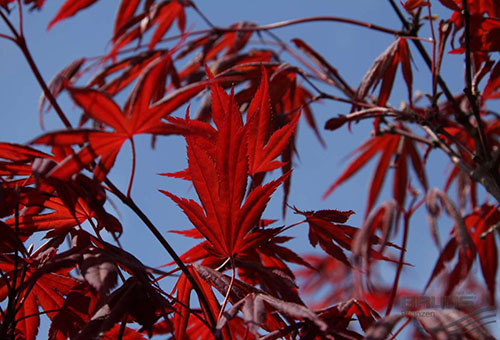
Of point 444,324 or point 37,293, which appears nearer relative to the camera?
point 444,324

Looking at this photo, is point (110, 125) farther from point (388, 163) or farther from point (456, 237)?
point (388, 163)

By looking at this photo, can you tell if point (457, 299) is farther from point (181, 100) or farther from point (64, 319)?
point (64, 319)

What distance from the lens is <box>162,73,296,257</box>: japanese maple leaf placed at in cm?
50

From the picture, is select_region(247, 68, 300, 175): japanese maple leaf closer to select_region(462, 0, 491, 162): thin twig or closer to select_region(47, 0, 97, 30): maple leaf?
select_region(462, 0, 491, 162): thin twig

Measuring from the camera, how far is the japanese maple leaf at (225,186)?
50 centimetres

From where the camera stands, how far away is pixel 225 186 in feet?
1.70

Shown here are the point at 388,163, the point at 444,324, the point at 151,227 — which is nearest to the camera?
the point at 444,324

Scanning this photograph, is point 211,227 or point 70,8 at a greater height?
point 70,8

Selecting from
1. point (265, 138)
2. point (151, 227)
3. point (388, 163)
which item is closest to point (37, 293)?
point (151, 227)

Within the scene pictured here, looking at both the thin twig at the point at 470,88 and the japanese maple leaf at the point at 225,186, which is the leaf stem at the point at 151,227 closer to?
the japanese maple leaf at the point at 225,186

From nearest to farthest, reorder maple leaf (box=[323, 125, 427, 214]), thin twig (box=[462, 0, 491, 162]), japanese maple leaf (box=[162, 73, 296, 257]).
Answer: japanese maple leaf (box=[162, 73, 296, 257]) < thin twig (box=[462, 0, 491, 162]) < maple leaf (box=[323, 125, 427, 214])

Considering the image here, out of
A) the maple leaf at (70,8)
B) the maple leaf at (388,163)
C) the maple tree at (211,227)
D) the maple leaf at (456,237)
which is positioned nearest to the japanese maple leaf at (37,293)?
the maple tree at (211,227)

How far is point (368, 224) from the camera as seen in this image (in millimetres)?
468

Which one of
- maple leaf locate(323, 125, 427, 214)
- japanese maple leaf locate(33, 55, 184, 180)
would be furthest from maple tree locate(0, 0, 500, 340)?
maple leaf locate(323, 125, 427, 214)
